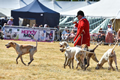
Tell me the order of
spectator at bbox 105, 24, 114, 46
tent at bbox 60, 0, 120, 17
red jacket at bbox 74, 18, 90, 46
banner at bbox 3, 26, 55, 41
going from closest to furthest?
1. red jacket at bbox 74, 18, 90, 46
2. spectator at bbox 105, 24, 114, 46
3. banner at bbox 3, 26, 55, 41
4. tent at bbox 60, 0, 120, 17

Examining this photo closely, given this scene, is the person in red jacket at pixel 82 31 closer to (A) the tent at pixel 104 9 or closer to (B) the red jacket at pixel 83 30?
(B) the red jacket at pixel 83 30

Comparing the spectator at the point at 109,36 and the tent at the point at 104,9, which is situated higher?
the tent at the point at 104,9

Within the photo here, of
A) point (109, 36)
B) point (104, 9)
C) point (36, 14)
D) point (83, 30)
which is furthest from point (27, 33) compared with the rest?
point (83, 30)

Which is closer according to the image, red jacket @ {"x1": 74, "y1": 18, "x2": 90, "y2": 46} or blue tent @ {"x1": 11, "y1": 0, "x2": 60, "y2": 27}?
red jacket @ {"x1": 74, "y1": 18, "x2": 90, "y2": 46}

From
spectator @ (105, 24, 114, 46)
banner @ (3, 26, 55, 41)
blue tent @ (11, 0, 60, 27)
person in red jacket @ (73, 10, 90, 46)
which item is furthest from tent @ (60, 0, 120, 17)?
person in red jacket @ (73, 10, 90, 46)

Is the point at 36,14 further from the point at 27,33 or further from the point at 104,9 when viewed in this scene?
the point at 104,9

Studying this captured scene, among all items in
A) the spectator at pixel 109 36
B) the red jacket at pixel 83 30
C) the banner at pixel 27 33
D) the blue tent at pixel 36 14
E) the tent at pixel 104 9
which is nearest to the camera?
the red jacket at pixel 83 30

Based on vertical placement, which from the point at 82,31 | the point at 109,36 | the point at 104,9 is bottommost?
the point at 109,36

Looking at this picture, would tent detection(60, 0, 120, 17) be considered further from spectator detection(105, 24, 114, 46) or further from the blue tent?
the blue tent

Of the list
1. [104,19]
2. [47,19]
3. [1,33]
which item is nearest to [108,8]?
[104,19]

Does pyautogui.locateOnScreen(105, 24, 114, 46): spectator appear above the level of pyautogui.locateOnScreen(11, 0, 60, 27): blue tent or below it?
below

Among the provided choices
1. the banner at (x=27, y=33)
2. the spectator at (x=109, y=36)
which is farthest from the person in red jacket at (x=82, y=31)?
the banner at (x=27, y=33)

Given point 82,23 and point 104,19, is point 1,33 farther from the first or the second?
point 82,23

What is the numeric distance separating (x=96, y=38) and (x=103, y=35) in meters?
0.74
